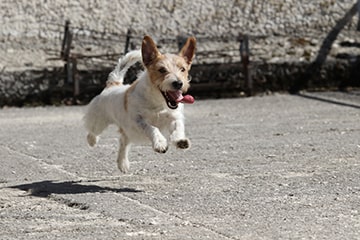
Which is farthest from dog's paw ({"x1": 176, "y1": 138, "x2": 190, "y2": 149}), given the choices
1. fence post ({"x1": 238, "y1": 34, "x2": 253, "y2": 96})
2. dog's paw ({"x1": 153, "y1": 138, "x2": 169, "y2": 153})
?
fence post ({"x1": 238, "y1": 34, "x2": 253, "y2": 96})

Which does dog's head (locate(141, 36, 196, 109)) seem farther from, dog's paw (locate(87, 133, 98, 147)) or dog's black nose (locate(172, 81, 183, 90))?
dog's paw (locate(87, 133, 98, 147))

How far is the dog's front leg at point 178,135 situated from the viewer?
8172 mm

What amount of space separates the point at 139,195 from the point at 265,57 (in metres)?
12.3

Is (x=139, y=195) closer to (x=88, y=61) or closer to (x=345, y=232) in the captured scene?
(x=345, y=232)

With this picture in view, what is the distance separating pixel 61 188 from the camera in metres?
8.30

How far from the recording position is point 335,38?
68.7ft

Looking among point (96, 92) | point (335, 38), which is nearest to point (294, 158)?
point (96, 92)

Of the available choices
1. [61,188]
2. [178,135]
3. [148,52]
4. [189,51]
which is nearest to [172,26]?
[189,51]

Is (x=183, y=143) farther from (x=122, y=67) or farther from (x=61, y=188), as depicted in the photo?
(x=122, y=67)

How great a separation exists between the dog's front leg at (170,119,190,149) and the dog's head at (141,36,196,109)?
15 cm

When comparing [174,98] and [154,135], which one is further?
[174,98]

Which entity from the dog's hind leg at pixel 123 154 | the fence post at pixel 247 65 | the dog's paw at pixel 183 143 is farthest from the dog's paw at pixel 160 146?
the fence post at pixel 247 65

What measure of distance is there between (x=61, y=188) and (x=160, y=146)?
35.8 inches

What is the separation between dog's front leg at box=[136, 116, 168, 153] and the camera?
26.7 ft
